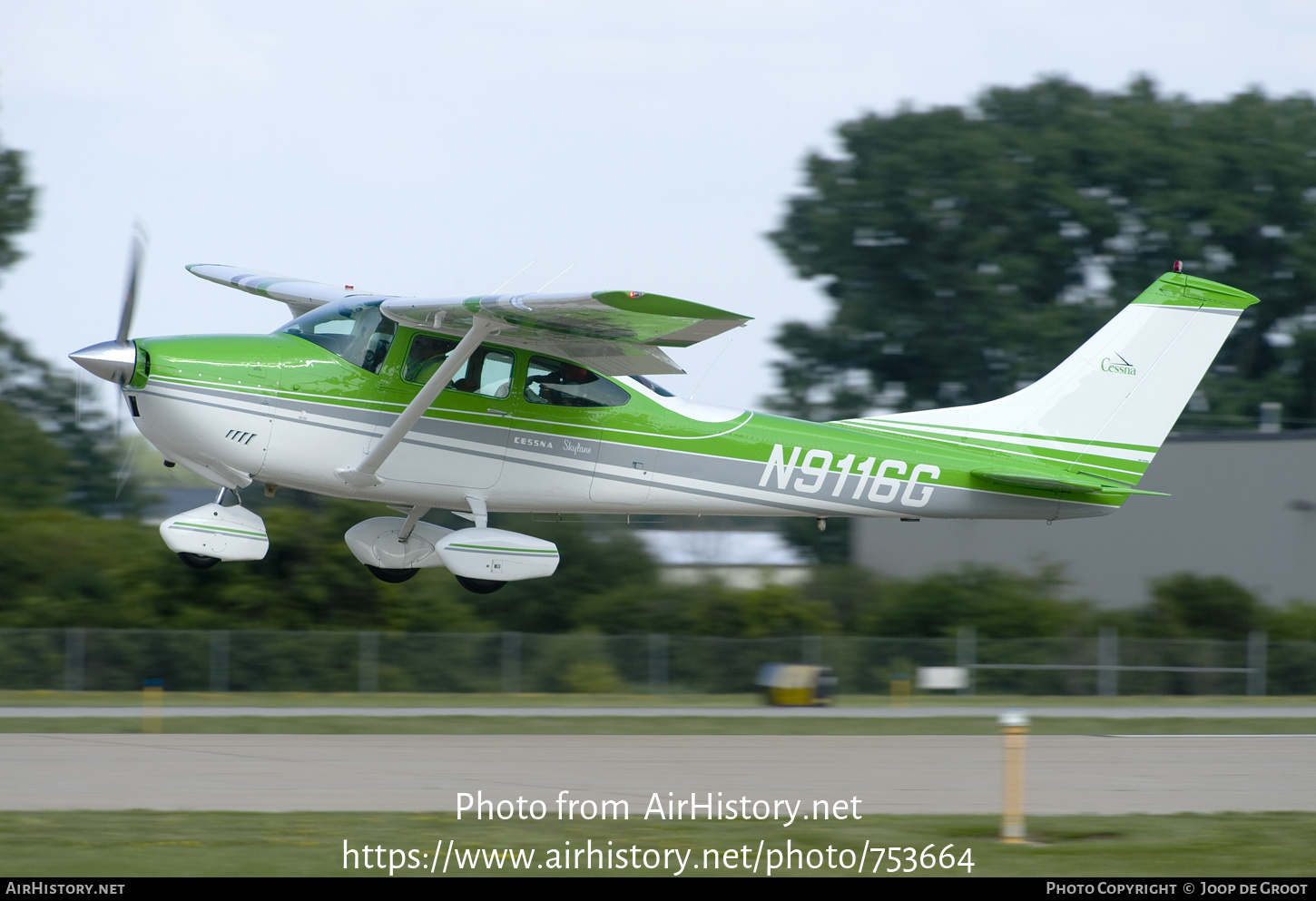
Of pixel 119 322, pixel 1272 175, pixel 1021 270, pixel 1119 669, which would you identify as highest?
pixel 1272 175

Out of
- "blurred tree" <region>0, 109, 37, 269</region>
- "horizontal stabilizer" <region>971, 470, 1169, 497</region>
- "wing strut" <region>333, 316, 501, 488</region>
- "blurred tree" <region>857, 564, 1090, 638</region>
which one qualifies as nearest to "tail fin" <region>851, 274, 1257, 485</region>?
"horizontal stabilizer" <region>971, 470, 1169, 497</region>

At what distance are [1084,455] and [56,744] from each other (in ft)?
36.6

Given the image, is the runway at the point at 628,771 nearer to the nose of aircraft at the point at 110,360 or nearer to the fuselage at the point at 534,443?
the fuselage at the point at 534,443

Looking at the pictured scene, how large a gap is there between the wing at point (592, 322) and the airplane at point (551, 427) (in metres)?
0.03

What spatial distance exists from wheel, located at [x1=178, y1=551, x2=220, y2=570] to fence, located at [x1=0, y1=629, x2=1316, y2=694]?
40.9ft

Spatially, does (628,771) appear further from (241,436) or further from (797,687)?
(797,687)

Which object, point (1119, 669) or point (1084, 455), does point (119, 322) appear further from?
point (1119, 669)

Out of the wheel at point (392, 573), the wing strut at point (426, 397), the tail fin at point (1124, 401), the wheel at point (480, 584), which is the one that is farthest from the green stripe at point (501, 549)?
the tail fin at point (1124, 401)

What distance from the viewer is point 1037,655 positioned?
28.5 metres

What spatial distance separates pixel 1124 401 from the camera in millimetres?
16547

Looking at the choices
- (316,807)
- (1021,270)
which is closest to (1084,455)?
(316,807)

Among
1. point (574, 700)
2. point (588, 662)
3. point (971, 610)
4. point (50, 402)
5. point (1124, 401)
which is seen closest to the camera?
point (1124, 401)

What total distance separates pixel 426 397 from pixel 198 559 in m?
2.57

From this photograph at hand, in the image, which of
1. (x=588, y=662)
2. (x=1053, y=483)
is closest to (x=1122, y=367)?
(x=1053, y=483)
